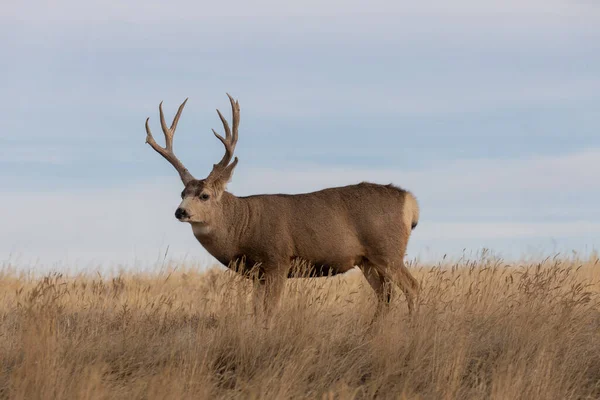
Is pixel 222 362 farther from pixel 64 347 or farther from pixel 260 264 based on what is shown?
pixel 260 264

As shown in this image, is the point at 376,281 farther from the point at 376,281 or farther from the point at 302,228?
the point at 302,228

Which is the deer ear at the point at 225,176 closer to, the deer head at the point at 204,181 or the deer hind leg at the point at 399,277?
the deer head at the point at 204,181

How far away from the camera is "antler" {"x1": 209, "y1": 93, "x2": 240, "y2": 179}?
11.7m

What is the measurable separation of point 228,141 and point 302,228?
5.63ft

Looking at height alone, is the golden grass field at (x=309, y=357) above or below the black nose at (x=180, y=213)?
below

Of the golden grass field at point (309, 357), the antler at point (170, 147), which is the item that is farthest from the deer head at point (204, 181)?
the golden grass field at point (309, 357)

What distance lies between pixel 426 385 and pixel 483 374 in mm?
629

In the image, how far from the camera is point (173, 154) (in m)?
12.1

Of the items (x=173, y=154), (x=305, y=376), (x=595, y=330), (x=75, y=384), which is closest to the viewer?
(x=75, y=384)

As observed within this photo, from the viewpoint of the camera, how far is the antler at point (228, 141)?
38.4 feet

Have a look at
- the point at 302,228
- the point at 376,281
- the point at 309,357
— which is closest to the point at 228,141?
the point at 302,228

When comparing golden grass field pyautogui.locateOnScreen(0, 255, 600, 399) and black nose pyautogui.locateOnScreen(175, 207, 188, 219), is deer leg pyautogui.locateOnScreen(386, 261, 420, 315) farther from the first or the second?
black nose pyautogui.locateOnScreen(175, 207, 188, 219)

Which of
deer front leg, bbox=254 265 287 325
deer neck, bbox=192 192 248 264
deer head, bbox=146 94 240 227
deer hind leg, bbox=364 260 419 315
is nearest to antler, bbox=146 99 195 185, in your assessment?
deer head, bbox=146 94 240 227

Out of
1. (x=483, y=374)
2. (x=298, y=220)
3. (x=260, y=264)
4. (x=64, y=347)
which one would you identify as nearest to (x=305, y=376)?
(x=483, y=374)
